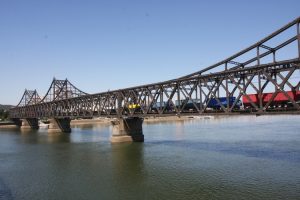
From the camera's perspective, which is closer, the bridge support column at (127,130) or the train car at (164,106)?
the train car at (164,106)

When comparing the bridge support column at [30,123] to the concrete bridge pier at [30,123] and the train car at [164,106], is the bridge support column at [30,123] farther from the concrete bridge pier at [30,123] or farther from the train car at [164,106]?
the train car at [164,106]

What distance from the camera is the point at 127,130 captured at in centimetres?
6662

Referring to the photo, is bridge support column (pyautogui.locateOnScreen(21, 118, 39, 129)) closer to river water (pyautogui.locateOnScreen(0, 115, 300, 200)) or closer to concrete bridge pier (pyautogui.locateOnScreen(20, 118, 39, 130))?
concrete bridge pier (pyautogui.locateOnScreen(20, 118, 39, 130))

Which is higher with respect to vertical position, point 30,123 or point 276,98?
point 276,98

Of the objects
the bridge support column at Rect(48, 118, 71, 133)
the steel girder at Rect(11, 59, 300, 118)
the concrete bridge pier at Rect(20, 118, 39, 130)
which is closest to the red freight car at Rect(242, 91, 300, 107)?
the steel girder at Rect(11, 59, 300, 118)

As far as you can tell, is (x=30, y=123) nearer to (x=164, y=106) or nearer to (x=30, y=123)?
(x=30, y=123)

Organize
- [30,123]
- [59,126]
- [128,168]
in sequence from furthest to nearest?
[30,123], [59,126], [128,168]

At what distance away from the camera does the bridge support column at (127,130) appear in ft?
216

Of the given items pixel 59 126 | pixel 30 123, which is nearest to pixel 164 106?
pixel 59 126

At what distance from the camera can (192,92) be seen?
46750mm

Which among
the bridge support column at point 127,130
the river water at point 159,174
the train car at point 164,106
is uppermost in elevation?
the train car at point 164,106

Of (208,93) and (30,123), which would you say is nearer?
(208,93)

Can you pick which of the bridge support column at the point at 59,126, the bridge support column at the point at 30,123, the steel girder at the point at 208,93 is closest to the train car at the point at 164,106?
the steel girder at the point at 208,93

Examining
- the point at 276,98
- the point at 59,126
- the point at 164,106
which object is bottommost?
the point at 59,126
